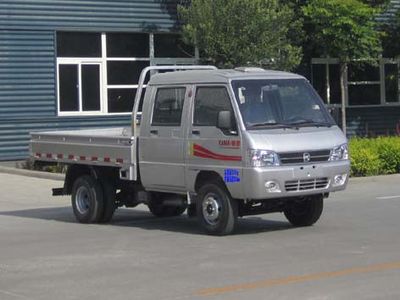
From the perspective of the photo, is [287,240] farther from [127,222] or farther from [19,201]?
[19,201]

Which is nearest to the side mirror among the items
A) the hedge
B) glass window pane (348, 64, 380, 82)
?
the hedge

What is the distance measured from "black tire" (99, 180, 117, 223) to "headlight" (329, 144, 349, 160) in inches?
141

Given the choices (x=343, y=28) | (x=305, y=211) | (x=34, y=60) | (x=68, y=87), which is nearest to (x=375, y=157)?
(x=343, y=28)

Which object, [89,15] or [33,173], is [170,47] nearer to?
[89,15]

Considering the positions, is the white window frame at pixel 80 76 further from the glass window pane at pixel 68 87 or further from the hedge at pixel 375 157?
the hedge at pixel 375 157

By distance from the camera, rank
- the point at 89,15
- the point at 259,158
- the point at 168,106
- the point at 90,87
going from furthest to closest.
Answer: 1. the point at 90,87
2. the point at 89,15
3. the point at 168,106
4. the point at 259,158

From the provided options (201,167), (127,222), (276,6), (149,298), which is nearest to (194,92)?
(201,167)

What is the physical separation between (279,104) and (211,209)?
1728 millimetres

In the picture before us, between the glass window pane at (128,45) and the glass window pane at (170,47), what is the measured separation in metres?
0.37

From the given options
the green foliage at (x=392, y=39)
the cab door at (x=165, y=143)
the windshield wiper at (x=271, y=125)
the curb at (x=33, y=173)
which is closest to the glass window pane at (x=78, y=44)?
the curb at (x=33, y=173)

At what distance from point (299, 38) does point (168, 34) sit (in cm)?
419

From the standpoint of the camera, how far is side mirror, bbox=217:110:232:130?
38.1 ft

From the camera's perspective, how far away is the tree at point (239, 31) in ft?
75.0

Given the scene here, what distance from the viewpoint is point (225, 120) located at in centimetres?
1162
